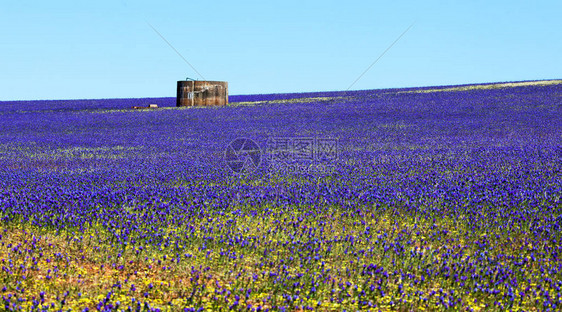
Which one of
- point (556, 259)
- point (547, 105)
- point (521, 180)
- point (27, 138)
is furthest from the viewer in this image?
point (547, 105)

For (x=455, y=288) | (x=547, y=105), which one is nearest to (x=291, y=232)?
(x=455, y=288)

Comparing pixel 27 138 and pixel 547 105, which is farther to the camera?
pixel 547 105

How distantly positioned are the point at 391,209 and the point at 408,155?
Answer: 551 cm

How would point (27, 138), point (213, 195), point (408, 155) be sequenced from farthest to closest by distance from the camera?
point (27, 138) < point (408, 155) < point (213, 195)

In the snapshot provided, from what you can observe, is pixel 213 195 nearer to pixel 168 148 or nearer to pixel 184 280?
pixel 184 280

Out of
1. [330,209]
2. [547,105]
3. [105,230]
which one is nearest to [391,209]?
[330,209]

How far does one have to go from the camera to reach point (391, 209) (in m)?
7.48

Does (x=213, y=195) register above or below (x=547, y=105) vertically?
below

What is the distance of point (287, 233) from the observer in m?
6.52

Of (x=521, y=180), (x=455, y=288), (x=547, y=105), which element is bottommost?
(x=455, y=288)

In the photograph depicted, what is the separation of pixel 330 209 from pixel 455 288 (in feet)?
8.72

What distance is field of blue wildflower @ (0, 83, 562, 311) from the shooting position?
4934mm

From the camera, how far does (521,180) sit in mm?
9055

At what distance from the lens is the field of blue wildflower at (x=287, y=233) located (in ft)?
16.2
